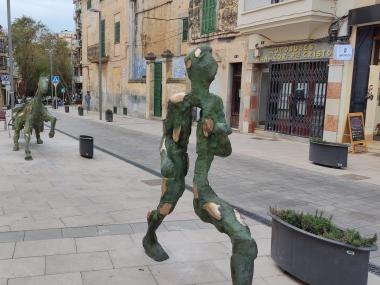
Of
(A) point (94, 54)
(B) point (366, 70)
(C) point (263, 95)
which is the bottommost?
(C) point (263, 95)

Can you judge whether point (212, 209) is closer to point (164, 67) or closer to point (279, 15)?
point (279, 15)

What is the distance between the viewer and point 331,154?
985 centimetres

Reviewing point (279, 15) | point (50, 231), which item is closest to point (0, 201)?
point (50, 231)

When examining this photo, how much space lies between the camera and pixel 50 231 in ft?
16.8

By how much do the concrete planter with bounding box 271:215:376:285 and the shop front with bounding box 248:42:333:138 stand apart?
33.9 ft

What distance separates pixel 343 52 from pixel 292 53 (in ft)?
8.23

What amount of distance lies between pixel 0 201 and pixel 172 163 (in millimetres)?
3702

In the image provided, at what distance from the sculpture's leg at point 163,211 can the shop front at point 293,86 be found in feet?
34.4

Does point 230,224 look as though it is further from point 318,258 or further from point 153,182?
point 153,182

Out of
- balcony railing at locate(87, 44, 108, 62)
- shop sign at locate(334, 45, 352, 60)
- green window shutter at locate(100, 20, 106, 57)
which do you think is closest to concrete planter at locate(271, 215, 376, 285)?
shop sign at locate(334, 45, 352, 60)

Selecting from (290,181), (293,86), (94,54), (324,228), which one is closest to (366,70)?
(293,86)

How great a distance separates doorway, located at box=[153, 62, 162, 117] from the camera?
2408 centimetres

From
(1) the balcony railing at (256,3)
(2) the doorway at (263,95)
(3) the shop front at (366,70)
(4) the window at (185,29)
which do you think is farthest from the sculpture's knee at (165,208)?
(4) the window at (185,29)

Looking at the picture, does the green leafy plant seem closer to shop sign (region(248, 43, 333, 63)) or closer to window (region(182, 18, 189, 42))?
shop sign (region(248, 43, 333, 63))
